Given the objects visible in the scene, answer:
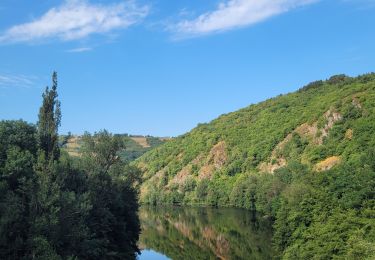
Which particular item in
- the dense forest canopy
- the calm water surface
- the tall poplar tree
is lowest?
the calm water surface

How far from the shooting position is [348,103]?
13588cm

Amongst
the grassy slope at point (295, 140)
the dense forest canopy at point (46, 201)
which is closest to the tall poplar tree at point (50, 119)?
the dense forest canopy at point (46, 201)

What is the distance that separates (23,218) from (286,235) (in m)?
34.8

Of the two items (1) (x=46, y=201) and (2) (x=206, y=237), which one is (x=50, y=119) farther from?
(2) (x=206, y=237)

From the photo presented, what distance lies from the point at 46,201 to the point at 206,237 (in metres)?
54.7

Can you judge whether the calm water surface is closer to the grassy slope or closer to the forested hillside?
the forested hillside

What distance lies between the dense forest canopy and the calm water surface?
1552 centimetres

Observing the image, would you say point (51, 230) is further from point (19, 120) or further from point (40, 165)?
point (19, 120)

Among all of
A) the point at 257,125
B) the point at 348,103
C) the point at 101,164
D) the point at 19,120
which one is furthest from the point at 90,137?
the point at 257,125

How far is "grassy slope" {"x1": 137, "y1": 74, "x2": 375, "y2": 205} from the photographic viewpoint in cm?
12212

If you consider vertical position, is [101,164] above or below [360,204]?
above

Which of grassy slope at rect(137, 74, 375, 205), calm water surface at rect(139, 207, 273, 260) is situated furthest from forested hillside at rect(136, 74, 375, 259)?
calm water surface at rect(139, 207, 273, 260)

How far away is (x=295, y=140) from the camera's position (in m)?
150

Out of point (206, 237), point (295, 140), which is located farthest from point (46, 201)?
point (295, 140)
